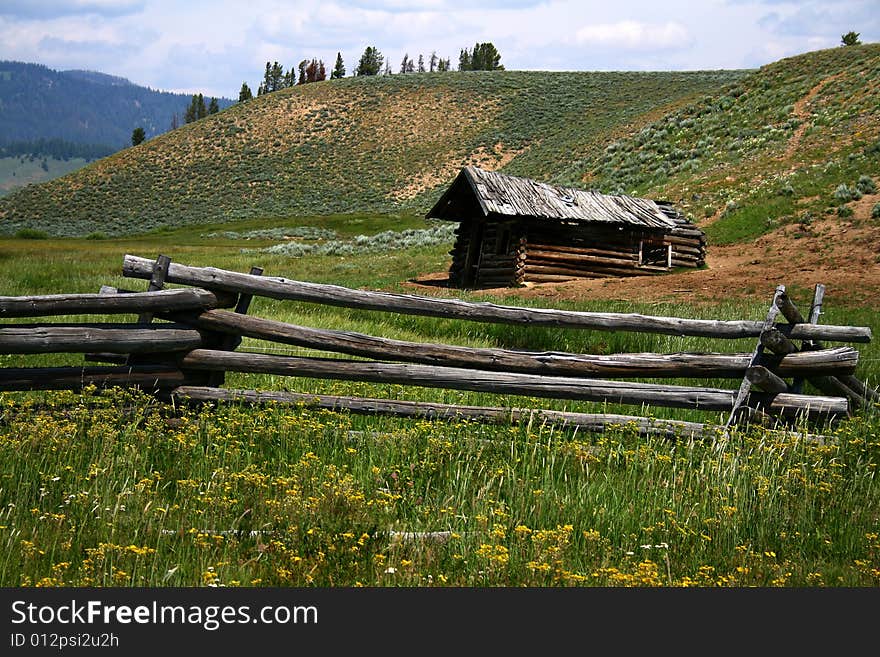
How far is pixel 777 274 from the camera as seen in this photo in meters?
22.7

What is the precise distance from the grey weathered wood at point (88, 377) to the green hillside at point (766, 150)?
25.8 m

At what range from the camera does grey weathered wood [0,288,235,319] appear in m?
6.20

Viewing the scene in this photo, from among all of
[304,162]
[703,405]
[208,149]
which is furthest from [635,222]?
[208,149]

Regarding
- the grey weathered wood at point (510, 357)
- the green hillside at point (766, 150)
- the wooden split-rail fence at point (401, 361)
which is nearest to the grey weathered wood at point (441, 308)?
the wooden split-rail fence at point (401, 361)

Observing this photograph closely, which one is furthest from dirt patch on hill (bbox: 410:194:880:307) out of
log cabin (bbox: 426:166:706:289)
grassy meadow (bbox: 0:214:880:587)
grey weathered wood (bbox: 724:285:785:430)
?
grassy meadow (bbox: 0:214:880:587)

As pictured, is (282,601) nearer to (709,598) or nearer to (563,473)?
(709,598)

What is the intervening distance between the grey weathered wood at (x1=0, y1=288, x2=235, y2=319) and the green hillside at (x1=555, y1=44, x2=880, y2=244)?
25595 mm

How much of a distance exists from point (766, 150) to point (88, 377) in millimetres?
38446

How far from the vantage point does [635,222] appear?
26.5 metres

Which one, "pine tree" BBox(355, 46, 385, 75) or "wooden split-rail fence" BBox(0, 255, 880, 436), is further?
"pine tree" BBox(355, 46, 385, 75)

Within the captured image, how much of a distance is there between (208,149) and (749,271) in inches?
3161

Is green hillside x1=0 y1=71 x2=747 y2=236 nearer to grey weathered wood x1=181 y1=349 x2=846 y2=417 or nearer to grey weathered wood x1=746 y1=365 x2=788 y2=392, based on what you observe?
grey weathered wood x1=746 y1=365 x2=788 y2=392

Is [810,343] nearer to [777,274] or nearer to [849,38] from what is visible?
[777,274]

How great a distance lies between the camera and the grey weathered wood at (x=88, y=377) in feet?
20.9
